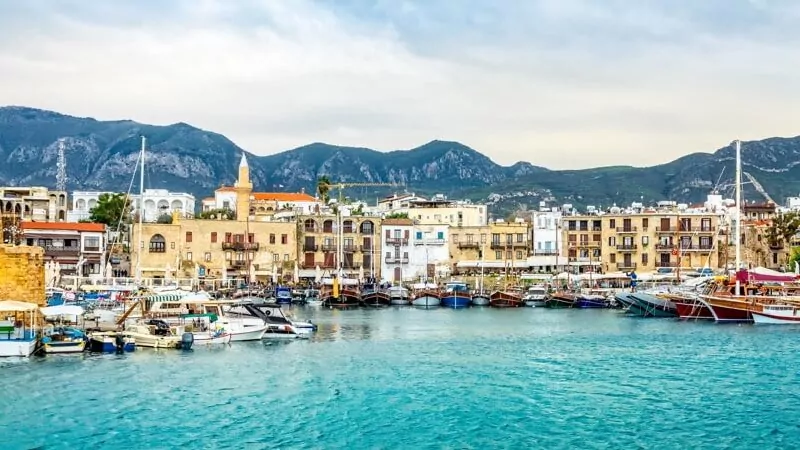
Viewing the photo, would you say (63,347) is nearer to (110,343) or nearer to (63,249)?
(110,343)

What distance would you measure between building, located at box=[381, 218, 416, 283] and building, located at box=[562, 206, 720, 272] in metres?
17.9

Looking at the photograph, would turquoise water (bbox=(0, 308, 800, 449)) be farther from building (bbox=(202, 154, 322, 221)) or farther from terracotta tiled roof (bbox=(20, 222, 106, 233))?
building (bbox=(202, 154, 322, 221))

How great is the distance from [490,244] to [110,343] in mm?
67237

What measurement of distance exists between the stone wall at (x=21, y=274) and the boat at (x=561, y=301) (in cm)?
5340

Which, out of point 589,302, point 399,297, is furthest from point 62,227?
point 589,302

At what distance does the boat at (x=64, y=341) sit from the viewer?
128 feet

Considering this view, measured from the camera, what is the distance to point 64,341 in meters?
39.4

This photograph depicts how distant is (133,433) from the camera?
84.8 feet

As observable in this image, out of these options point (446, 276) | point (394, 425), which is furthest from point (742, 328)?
point (446, 276)

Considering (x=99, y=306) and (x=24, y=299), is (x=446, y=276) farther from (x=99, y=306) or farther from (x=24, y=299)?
(x=24, y=299)

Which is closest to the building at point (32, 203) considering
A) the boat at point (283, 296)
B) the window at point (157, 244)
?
the window at point (157, 244)

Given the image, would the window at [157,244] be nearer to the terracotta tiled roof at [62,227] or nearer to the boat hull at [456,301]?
the terracotta tiled roof at [62,227]

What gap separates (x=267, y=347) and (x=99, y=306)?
72.7 ft

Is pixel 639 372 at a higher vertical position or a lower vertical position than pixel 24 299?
lower
